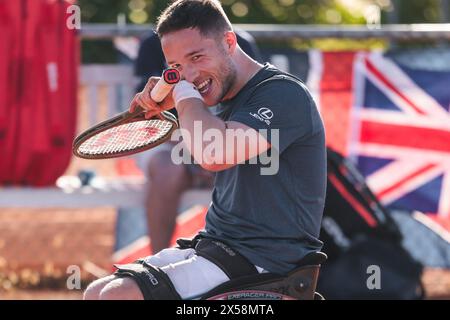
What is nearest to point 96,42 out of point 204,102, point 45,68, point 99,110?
point 99,110

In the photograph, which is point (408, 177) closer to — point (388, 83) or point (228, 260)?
Answer: point (388, 83)

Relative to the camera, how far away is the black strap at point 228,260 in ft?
10.6

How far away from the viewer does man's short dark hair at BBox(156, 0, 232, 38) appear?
338cm

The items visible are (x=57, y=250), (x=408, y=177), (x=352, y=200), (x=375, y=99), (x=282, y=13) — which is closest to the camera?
(x=352, y=200)

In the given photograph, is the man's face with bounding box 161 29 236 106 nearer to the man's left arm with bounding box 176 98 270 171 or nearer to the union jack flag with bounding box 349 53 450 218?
the man's left arm with bounding box 176 98 270 171

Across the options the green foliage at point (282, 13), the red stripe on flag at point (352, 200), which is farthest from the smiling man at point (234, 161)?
the green foliage at point (282, 13)

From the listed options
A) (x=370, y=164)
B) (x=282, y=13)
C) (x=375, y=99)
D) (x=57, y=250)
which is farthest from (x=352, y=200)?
(x=282, y=13)

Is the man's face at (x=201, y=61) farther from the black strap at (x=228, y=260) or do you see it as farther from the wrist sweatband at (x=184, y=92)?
the black strap at (x=228, y=260)

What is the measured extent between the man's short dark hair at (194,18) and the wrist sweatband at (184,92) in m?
0.20

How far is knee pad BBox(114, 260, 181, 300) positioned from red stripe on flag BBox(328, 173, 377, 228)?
8.78 feet

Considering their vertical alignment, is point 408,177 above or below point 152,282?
below

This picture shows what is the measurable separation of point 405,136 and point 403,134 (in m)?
0.02

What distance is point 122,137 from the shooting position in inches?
145

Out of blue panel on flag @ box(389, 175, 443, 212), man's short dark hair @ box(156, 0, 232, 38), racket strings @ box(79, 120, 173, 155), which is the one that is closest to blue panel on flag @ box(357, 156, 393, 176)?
blue panel on flag @ box(389, 175, 443, 212)
